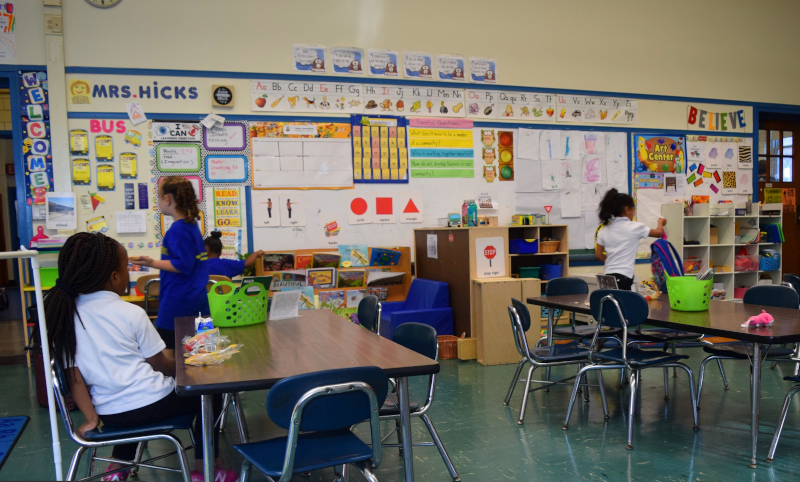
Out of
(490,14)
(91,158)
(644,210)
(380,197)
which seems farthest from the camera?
(644,210)

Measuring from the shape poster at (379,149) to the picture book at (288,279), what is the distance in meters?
1.15

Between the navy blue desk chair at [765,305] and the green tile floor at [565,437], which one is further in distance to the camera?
the navy blue desk chair at [765,305]

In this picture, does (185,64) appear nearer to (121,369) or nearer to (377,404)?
(121,369)

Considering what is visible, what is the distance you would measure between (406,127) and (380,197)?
2.65ft

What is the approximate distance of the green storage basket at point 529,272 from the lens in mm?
6117

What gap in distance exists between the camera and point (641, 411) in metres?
3.81

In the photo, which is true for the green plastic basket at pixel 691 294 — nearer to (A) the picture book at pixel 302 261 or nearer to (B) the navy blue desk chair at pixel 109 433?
(B) the navy blue desk chair at pixel 109 433

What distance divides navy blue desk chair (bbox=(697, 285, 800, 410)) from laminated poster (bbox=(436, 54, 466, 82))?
3.64m

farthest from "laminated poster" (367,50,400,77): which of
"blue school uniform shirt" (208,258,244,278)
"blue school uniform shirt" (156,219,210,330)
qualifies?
"blue school uniform shirt" (156,219,210,330)

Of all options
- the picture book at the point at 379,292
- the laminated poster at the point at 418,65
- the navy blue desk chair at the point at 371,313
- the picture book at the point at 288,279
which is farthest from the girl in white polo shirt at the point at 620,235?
the picture book at the point at 288,279

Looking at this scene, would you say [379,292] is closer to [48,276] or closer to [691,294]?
[48,276]

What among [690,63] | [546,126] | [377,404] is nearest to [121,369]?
[377,404]

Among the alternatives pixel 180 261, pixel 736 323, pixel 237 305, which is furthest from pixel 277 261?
pixel 736 323

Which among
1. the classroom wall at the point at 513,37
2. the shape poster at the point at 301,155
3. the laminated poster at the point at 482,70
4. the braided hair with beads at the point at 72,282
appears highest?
the classroom wall at the point at 513,37
